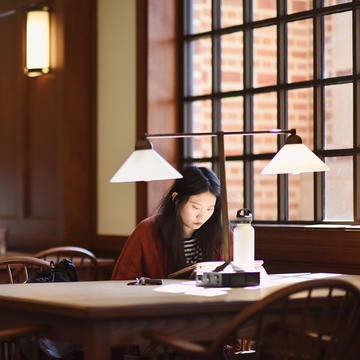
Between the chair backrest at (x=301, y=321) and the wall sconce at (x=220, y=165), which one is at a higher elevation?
the wall sconce at (x=220, y=165)

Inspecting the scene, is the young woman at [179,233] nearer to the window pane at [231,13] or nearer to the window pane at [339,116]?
the window pane at [339,116]

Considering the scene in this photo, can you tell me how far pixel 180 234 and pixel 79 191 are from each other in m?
1.42

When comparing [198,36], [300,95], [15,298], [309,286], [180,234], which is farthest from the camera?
[198,36]

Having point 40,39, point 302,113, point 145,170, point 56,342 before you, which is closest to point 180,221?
point 145,170

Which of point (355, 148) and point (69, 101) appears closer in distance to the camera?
point (355, 148)

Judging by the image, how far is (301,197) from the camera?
12.9ft

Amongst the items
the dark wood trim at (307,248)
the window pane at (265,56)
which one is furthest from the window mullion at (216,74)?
the dark wood trim at (307,248)

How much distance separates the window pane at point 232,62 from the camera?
427 cm

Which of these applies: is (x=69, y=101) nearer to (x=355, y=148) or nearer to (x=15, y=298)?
(x=355, y=148)

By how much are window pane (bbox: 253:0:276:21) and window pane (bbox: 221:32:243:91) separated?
5.8 inches

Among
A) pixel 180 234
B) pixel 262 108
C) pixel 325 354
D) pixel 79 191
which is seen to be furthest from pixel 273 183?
pixel 325 354

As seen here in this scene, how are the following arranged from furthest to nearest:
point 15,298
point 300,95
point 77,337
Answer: point 300,95 → point 15,298 → point 77,337

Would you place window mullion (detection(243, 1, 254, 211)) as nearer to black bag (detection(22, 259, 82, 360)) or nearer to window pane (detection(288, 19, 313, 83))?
window pane (detection(288, 19, 313, 83))

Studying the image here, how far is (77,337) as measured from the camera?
251cm
